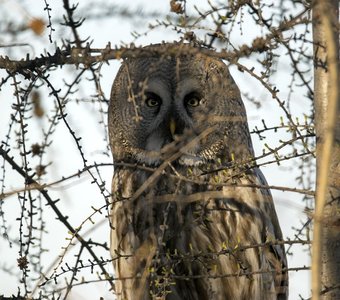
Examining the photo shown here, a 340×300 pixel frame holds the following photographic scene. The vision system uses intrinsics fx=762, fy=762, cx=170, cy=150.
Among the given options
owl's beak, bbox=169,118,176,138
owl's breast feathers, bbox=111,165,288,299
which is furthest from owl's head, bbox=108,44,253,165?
owl's breast feathers, bbox=111,165,288,299

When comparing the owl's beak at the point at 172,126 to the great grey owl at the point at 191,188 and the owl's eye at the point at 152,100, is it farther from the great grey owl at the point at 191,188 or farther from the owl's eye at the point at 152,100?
the owl's eye at the point at 152,100

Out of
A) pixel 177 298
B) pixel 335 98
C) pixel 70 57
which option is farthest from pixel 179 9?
pixel 177 298

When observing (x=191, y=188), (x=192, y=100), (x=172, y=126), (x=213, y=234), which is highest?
(x=192, y=100)

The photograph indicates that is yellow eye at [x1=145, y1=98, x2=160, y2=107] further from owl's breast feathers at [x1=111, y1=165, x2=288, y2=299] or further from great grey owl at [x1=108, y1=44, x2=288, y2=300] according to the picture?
owl's breast feathers at [x1=111, y1=165, x2=288, y2=299]

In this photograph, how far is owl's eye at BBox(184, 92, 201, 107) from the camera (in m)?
4.52

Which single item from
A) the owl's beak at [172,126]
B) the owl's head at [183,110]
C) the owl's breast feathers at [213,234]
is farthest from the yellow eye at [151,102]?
the owl's breast feathers at [213,234]

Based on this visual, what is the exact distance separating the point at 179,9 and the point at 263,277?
189 centimetres

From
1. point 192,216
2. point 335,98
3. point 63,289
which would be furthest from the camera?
point 192,216

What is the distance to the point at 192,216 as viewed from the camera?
415cm

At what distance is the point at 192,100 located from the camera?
14.8 feet

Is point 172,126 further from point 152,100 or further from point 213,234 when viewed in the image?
point 213,234

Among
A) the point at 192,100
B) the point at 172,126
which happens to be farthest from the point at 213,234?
the point at 192,100

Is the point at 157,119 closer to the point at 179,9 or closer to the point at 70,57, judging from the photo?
the point at 179,9

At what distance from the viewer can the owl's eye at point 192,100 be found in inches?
178
